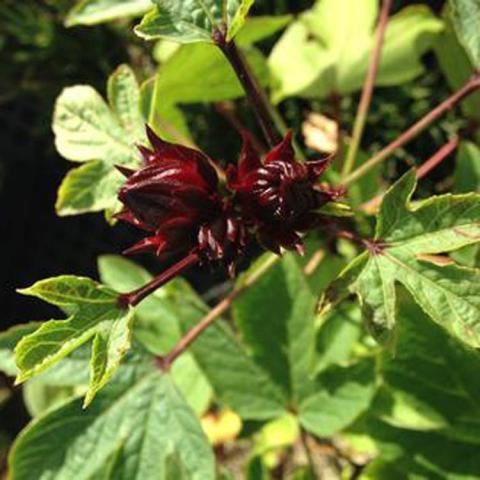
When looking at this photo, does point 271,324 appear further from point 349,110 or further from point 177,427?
point 349,110

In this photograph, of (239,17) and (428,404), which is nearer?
(239,17)

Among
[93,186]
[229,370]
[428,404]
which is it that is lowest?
[428,404]

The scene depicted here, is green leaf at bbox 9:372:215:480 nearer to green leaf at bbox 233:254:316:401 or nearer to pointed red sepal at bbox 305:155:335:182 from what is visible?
green leaf at bbox 233:254:316:401

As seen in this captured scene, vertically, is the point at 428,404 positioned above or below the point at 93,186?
below

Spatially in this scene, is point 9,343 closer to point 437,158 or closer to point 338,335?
point 338,335

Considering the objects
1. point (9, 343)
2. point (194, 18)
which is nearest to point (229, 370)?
point (9, 343)

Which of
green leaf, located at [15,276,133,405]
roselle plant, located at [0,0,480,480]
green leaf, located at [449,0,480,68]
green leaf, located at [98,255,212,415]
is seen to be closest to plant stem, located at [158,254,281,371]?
roselle plant, located at [0,0,480,480]
